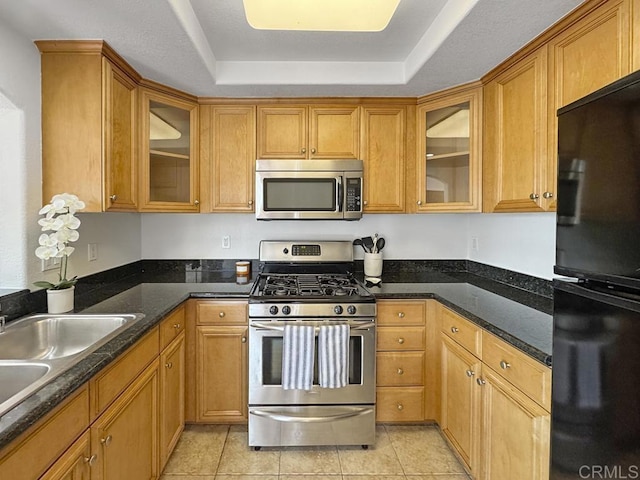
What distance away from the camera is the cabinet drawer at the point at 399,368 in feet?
7.33

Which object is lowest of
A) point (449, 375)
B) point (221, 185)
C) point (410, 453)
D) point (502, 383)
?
point (410, 453)

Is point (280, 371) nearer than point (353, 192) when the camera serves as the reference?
Yes

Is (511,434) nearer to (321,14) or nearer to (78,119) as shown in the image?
(321,14)

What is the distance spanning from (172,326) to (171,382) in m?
0.30

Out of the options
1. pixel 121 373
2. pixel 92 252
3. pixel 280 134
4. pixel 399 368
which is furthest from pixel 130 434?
pixel 280 134

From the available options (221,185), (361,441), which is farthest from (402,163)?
(361,441)

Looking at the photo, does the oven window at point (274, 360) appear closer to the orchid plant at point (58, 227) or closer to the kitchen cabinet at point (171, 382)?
the kitchen cabinet at point (171, 382)

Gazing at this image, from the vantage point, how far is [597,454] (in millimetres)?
842

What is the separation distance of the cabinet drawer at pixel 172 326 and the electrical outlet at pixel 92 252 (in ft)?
2.12

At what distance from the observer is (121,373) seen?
4.44ft

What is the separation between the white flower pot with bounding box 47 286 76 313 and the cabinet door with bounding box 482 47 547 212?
90.5 inches

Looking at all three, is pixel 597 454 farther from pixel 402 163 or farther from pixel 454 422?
pixel 402 163

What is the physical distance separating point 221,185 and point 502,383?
2072 millimetres

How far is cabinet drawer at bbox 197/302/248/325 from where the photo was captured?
2219mm
